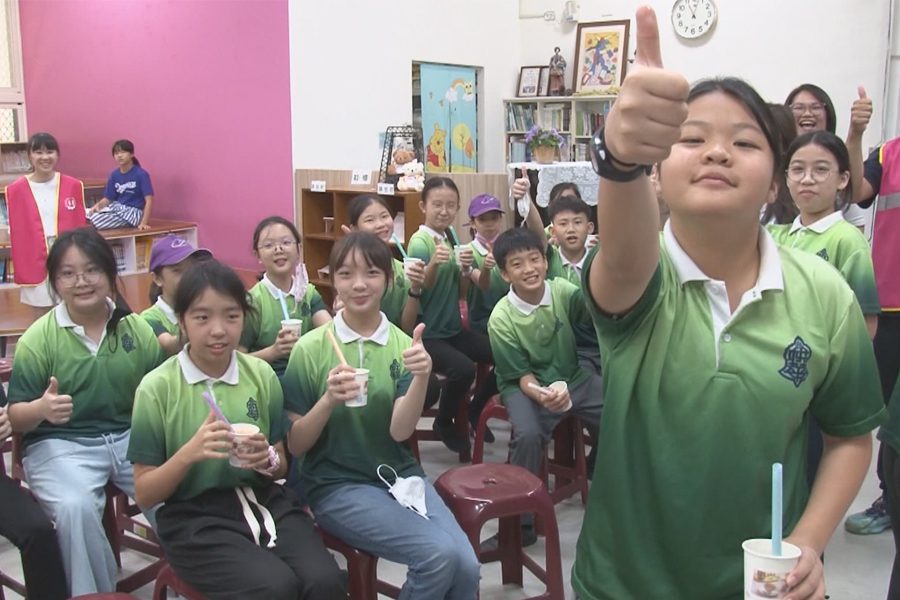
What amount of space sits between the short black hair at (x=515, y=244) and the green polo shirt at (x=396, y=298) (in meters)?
0.59

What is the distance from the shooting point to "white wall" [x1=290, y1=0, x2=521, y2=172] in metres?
6.48

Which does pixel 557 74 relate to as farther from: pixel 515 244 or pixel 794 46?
pixel 515 244

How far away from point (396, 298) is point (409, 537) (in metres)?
1.66

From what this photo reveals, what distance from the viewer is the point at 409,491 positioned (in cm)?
215

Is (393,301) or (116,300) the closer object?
(116,300)

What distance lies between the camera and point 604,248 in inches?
36.9

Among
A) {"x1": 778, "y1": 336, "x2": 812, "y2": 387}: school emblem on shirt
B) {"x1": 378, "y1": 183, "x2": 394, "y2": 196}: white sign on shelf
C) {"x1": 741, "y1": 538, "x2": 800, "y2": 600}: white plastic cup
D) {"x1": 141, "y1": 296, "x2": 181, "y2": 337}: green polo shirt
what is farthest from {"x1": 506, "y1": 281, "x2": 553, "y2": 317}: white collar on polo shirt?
{"x1": 378, "y1": 183, "x2": 394, "y2": 196}: white sign on shelf

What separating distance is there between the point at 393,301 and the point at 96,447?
1.47m

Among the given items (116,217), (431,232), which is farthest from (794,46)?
(116,217)

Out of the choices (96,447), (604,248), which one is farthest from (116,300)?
(604,248)

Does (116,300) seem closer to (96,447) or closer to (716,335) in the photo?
(96,447)

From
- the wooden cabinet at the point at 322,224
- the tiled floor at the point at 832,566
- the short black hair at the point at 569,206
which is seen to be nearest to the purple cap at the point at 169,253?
the tiled floor at the point at 832,566

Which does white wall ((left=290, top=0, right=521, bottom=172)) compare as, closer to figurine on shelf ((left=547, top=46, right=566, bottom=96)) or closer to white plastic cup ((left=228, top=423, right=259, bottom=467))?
figurine on shelf ((left=547, top=46, right=566, bottom=96))

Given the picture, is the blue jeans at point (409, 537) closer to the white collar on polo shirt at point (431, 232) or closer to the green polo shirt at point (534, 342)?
the green polo shirt at point (534, 342)
